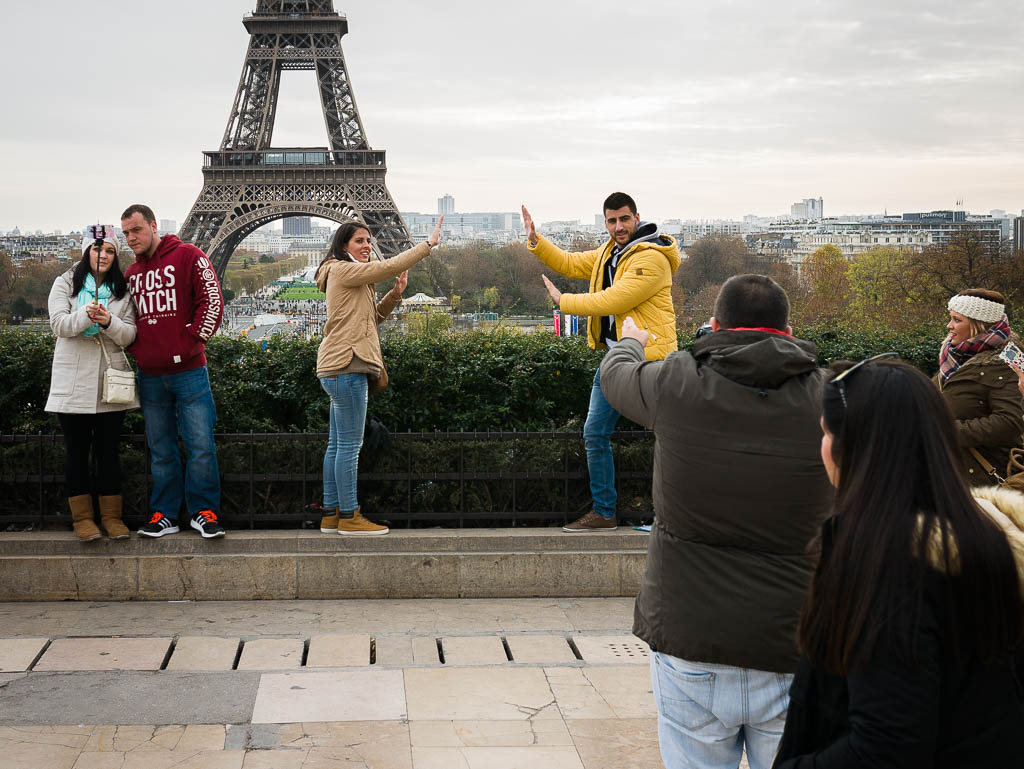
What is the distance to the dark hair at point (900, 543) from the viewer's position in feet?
5.59

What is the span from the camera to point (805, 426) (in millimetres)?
2627

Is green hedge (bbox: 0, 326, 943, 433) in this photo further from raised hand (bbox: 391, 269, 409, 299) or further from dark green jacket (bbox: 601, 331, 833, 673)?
dark green jacket (bbox: 601, 331, 833, 673)

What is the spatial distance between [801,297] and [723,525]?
52.7 metres

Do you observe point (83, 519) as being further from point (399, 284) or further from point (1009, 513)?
point (1009, 513)

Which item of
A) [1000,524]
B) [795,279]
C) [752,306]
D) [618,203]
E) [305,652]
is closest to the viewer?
[1000,524]

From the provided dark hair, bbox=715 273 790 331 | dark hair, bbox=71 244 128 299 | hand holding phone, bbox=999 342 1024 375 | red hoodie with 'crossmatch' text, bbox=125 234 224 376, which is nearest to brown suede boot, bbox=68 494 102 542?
red hoodie with 'crossmatch' text, bbox=125 234 224 376

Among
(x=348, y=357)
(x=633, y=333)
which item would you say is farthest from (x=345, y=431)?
(x=633, y=333)

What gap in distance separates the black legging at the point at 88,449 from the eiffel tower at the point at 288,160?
110ft

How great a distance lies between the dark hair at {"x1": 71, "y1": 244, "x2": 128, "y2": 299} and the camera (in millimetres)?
5922

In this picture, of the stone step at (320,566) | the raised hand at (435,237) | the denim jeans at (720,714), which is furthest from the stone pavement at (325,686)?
the raised hand at (435,237)

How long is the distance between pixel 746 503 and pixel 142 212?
14.8 ft

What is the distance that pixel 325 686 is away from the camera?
4.42m

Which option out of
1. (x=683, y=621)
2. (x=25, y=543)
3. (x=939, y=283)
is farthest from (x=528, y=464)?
(x=939, y=283)

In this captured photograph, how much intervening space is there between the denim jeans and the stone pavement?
1234 mm
